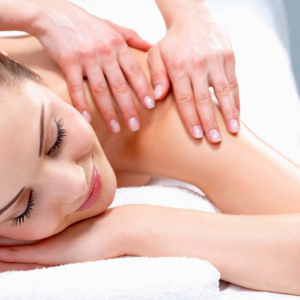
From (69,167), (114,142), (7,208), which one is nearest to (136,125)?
(114,142)

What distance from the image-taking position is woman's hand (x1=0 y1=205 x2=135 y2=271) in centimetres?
117

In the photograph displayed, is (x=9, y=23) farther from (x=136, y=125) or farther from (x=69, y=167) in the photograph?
(x=69, y=167)

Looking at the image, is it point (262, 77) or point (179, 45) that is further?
point (262, 77)

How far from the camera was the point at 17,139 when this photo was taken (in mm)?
1006

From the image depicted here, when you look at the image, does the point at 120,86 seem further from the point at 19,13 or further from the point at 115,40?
the point at 19,13

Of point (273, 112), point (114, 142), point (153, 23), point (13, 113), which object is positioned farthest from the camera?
point (153, 23)

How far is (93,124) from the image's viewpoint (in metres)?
1.43

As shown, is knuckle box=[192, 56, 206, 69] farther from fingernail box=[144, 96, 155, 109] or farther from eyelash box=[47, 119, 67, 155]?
eyelash box=[47, 119, 67, 155]

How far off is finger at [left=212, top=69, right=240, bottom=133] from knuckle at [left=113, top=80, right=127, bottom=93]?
21cm

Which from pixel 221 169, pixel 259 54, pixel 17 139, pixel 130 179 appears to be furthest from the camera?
pixel 259 54

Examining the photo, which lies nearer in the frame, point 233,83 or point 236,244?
point 236,244

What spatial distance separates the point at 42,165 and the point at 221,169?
1.51 ft

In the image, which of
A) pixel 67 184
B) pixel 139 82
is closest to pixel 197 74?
pixel 139 82

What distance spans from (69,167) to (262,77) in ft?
2.87
